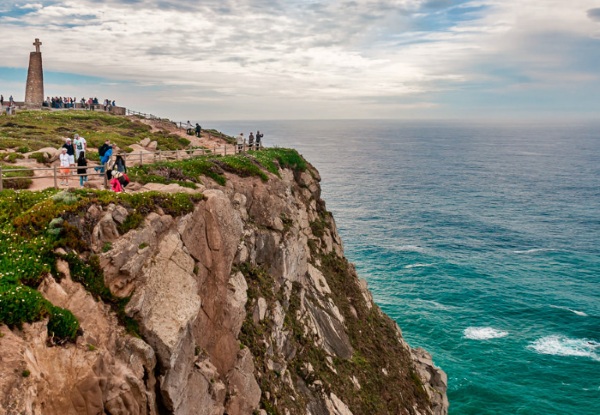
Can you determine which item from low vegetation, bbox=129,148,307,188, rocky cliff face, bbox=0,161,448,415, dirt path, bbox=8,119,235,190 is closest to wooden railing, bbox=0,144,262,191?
dirt path, bbox=8,119,235,190

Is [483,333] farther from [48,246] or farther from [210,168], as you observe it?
[48,246]

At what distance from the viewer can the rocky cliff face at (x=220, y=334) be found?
45.9 ft

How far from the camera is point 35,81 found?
230 ft

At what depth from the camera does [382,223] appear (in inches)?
3634

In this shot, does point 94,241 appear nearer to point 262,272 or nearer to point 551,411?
point 262,272

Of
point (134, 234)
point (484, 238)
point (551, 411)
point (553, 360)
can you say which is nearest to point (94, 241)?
point (134, 234)

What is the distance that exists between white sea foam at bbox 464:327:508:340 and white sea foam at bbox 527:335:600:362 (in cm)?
341

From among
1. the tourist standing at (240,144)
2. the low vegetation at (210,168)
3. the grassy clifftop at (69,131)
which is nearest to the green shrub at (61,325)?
the low vegetation at (210,168)

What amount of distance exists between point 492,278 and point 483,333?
49.3 feet

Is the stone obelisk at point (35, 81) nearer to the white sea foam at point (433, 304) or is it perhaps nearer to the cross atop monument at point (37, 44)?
the cross atop monument at point (37, 44)

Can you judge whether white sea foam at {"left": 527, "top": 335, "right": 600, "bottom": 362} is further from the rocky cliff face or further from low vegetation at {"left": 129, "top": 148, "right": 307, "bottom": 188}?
low vegetation at {"left": 129, "top": 148, "right": 307, "bottom": 188}

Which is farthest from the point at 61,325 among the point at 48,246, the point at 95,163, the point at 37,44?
the point at 37,44

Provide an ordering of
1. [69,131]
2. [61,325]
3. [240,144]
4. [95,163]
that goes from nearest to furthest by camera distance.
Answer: [61,325] < [95,163] < [240,144] < [69,131]

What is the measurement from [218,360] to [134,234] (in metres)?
7.19
